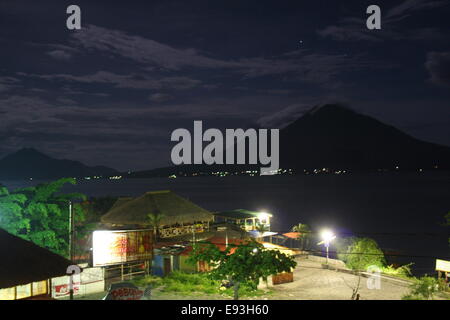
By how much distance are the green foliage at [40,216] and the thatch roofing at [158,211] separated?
726 cm

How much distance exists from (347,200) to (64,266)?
13138 cm

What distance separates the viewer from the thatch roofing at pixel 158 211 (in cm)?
3241

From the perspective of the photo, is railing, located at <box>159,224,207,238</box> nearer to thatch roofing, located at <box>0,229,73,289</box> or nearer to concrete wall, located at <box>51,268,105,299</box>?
concrete wall, located at <box>51,268,105,299</box>

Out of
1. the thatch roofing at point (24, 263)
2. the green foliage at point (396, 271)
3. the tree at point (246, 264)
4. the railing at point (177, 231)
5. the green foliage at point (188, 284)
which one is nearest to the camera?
the thatch roofing at point (24, 263)

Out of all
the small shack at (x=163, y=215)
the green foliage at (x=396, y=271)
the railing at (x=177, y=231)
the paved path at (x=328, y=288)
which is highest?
the small shack at (x=163, y=215)

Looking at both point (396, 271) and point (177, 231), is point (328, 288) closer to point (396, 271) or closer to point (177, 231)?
point (396, 271)

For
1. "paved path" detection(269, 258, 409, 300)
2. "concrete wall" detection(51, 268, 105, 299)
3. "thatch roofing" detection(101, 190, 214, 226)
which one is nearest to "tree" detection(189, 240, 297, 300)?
"paved path" detection(269, 258, 409, 300)

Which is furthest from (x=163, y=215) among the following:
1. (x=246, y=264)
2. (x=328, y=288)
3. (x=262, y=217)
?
(x=246, y=264)

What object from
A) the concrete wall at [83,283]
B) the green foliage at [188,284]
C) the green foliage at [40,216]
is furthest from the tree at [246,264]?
A: the green foliage at [40,216]

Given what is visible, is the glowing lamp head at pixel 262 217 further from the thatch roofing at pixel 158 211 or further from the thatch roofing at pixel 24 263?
the thatch roofing at pixel 24 263

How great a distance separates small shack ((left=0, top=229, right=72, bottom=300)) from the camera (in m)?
12.3

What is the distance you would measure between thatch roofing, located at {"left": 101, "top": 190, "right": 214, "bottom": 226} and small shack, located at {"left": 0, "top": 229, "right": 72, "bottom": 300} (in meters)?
17.7
